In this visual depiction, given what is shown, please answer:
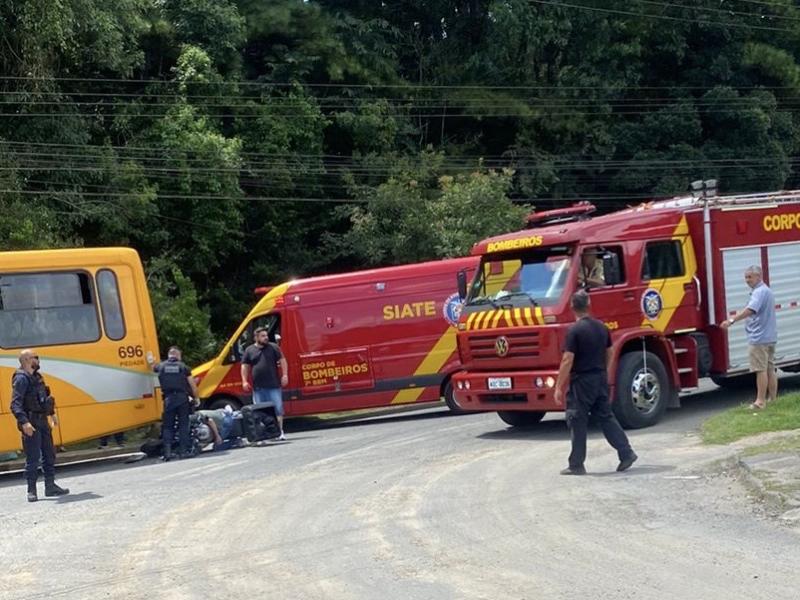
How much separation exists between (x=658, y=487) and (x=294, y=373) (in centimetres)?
1081

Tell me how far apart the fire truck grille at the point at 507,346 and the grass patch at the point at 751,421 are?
2369 mm

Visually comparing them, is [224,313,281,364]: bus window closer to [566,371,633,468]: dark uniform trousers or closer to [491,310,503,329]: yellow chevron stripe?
[491,310,503,329]: yellow chevron stripe

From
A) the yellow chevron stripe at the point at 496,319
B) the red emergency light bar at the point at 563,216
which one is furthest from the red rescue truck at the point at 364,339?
the yellow chevron stripe at the point at 496,319

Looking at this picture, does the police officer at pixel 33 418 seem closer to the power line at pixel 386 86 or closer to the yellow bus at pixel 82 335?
the yellow bus at pixel 82 335

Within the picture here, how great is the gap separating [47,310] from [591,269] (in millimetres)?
7787

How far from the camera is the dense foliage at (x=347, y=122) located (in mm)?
29969

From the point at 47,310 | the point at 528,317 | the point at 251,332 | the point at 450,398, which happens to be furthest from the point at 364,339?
the point at 528,317

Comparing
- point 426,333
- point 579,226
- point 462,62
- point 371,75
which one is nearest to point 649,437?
point 579,226

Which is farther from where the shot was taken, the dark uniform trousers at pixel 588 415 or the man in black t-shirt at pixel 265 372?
the man in black t-shirt at pixel 265 372

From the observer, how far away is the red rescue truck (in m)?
20.5

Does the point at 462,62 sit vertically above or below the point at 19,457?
above

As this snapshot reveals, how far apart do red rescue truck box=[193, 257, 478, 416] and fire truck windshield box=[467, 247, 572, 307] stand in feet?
14.9

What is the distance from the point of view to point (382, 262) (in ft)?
119

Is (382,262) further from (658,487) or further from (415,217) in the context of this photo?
(658,487)
